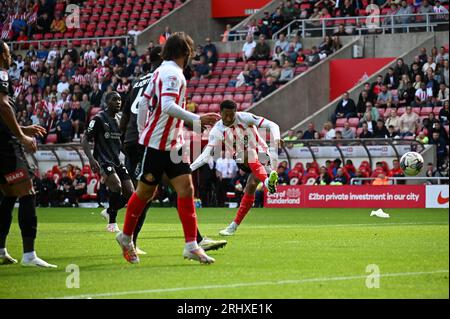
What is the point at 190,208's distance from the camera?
35.4 ft

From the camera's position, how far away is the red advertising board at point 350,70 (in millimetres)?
35969

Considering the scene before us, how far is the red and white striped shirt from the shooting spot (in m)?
10.7

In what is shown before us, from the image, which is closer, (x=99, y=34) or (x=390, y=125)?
(x=390, y=125)

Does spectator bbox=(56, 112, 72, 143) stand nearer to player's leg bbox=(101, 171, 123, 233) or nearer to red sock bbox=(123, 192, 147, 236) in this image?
player's leg bbox=(101, 171, 123, 233)

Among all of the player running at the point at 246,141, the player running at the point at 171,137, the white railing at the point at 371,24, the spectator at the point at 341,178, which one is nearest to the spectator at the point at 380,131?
the spectator at the point at 341,178

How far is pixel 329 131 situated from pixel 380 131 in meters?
2.01

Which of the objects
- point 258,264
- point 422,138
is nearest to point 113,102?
point 258,264

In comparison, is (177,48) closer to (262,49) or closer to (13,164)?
(13,164)

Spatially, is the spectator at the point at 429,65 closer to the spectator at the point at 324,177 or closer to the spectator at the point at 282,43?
the spectator at the point at 324,177

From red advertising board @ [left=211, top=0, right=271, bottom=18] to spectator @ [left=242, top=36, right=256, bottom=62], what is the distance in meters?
6.65

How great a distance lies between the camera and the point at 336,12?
37469mm
